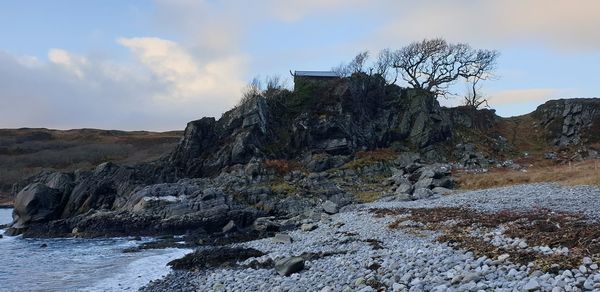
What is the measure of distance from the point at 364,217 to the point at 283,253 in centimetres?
988

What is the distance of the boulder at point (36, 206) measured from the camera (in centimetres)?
4403

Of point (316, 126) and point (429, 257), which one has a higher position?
point (316, 126)

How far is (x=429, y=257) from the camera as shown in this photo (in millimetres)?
13242

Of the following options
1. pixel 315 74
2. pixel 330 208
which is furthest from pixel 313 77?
pixel 330 208

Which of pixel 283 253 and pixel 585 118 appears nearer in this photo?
pixel 283 253

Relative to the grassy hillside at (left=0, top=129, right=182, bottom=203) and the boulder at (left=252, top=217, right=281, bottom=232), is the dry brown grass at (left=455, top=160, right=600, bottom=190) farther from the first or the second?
the grassy hillside at (left=0, top=129, right=182, bottom=203)

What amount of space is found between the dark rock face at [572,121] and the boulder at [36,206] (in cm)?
5816

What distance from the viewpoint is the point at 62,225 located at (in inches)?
1615

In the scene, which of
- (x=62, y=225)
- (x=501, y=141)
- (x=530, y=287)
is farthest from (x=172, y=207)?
(x=501, y=141)

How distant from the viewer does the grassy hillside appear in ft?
371

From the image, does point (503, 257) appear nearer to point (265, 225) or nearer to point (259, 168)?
point (265, 225)

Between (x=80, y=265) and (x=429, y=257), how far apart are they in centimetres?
1846

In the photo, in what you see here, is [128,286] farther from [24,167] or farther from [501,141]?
[24,167]

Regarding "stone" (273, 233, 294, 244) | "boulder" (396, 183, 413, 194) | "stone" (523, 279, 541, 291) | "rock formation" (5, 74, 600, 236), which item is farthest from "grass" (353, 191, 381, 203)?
"stone" (523, 279, 541, 291)
